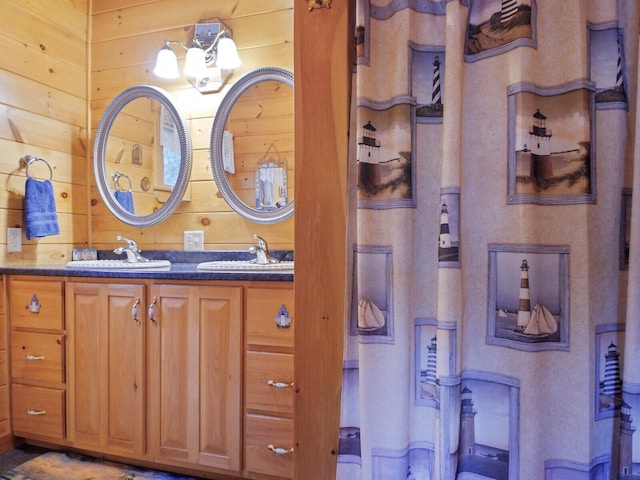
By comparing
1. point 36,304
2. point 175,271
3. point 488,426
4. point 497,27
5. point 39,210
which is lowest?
point 488,426

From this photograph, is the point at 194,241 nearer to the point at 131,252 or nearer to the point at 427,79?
the point at 131,252

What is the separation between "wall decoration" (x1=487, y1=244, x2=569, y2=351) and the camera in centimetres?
84

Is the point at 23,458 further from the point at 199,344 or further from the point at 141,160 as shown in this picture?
the point at 141,160

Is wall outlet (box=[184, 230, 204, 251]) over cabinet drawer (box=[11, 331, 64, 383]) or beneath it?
over

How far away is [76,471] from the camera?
1731 millimetres

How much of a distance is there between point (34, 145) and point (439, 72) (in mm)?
→ 2153

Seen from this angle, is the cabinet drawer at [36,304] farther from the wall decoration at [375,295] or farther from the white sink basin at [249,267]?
the wall decoration at [375,295]

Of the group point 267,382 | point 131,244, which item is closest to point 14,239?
point 131,244

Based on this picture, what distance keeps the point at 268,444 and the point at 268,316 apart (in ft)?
1.59

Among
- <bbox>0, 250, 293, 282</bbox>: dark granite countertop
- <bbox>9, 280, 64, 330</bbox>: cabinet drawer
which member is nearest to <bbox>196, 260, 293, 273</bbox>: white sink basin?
<bbox>0, 250, 293, 282</bbox>: dark granite countertop

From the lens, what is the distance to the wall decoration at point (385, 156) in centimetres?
94

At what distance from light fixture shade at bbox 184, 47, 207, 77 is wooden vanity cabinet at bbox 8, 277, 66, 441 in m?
1.25

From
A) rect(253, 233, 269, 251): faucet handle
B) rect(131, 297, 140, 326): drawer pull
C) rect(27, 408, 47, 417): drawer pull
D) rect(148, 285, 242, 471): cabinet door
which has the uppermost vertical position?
rect(253, 233, 269, 251): faucet handle

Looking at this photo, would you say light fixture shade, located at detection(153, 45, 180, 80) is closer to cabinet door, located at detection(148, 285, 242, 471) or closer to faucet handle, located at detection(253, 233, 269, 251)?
faucet handle, located at detection(253, 233, 269, 251)
